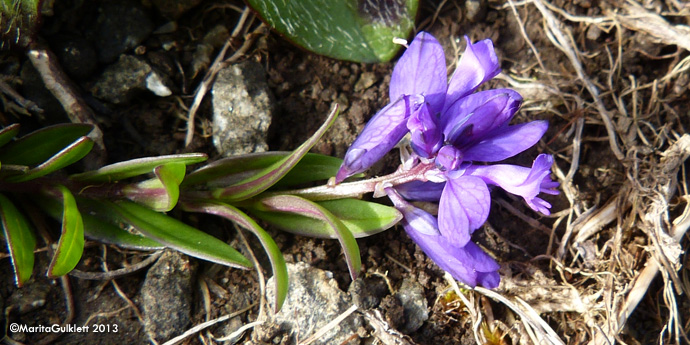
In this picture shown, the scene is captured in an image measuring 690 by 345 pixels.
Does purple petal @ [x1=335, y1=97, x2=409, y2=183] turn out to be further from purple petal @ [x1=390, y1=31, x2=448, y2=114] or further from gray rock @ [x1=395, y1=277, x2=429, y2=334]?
gray rock @ [x1=395, y1=277, x2=429, y2=334]

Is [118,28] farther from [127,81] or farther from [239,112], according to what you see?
[239,112]

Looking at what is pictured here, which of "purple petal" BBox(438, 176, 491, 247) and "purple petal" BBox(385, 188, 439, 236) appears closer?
"purple petal" BBox(438, 176, 491, 247)

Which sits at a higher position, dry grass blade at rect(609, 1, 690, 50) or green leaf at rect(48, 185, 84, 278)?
dry grass blade at rect(609, 1, 690, 50)

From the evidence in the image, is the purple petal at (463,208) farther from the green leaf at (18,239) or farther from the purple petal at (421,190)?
the green leaf at (18,239)

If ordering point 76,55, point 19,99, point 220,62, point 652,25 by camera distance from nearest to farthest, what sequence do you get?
point 19,99, point 76,55, point 220,62, point 652,25

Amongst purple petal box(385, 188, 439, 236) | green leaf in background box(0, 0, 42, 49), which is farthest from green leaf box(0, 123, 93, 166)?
purple petal box(385, 188, 439, 236)

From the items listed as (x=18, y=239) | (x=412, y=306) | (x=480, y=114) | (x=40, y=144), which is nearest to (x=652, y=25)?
(x=480, y=114)

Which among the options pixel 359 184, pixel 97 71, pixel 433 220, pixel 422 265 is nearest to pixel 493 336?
pixel 422 265

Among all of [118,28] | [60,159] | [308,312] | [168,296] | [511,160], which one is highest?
[118,28]
